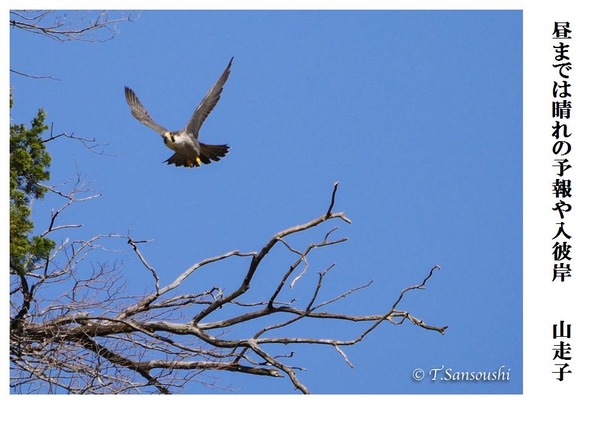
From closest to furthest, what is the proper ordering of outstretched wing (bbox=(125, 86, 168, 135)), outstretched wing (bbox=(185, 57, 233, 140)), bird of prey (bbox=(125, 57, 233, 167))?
outstretched wing (bbox=(185, 57, 233, 140)) → bird of prey (bbox=(125, 57, 233, 167)) → outstretched wing (bbox=(125, 86, 168, 135))

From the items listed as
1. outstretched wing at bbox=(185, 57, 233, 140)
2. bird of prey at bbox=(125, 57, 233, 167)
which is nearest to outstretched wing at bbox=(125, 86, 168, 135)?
bird of prey at bbox=(125, 57, 233, 167)

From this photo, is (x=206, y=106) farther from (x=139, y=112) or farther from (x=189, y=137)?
(x=139, y=112)

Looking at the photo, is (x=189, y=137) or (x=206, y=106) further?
(x=189, y=137)

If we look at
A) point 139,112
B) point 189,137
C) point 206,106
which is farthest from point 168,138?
point 206,106

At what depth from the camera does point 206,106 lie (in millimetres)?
8727

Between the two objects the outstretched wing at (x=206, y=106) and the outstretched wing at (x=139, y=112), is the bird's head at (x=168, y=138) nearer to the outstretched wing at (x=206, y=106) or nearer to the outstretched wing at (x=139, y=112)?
the outstretched wing at (x=139, y=112)

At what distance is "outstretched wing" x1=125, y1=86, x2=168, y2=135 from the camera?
29.6 ft

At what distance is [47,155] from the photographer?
6.62 m

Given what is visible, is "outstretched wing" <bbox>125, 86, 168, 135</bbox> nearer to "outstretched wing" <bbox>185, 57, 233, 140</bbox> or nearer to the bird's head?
the bird's head

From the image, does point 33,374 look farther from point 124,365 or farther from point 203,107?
point 203,107

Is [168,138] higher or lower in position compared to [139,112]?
lower

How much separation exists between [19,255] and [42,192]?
23.6 inches

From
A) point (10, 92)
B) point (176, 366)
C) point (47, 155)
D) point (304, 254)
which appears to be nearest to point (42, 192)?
point (47, 155)

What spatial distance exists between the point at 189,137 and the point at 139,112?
0.55 metres
